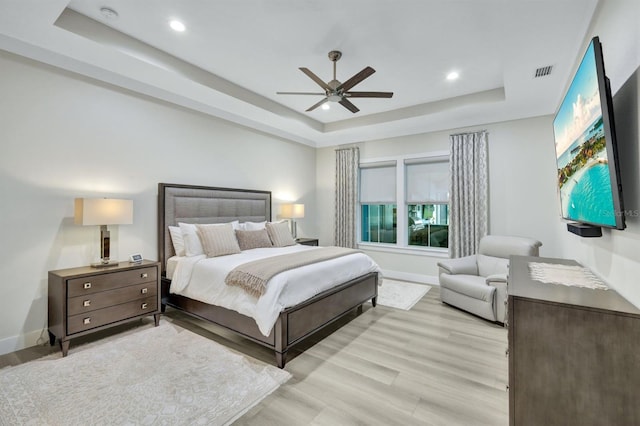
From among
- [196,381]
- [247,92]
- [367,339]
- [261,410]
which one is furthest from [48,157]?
[367,339]

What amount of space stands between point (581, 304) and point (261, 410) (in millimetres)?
1943

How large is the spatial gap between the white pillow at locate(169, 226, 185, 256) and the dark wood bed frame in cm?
6

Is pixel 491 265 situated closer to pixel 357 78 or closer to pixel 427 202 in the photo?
pixel 427 202

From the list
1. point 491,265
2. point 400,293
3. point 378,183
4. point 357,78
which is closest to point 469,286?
point 491,265

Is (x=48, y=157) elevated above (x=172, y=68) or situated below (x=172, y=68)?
below

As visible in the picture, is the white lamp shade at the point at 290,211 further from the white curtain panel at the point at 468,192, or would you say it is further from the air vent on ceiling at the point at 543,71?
the air vent on ceiling at the point at 543,71

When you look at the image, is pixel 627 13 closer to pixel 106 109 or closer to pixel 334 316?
pixel 334 316

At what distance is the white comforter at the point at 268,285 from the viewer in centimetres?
251

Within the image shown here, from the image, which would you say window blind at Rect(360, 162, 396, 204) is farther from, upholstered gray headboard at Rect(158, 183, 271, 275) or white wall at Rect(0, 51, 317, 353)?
white wall at Rect(0, 51, 317, 353)

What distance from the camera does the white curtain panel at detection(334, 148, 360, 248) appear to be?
19.8 feet

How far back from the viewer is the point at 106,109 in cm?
336

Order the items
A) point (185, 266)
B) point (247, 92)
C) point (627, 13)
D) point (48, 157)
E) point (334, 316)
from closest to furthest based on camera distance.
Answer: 1. point (627, 13)
2. point (48, 157)
3. point (334, 316)
4. point (185, 266)
5. point (247, 92)

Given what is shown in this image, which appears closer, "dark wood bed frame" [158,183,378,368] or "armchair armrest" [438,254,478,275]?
"dark wood bed frame" [158,183,378,368]

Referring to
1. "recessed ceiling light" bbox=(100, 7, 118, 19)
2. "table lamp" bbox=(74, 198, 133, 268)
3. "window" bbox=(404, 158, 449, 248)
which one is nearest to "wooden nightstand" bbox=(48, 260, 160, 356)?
"table lamp" bbox=(74, 198, 133, 268)
